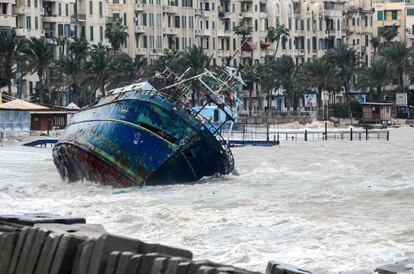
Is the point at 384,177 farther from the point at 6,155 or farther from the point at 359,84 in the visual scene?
the point at 359,84

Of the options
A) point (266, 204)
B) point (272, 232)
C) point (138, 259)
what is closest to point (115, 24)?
point (266, 204)

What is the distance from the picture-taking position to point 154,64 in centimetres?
14862

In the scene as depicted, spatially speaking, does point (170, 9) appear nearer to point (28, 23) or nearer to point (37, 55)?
point (28, 23)

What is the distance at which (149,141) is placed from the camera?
47.6m

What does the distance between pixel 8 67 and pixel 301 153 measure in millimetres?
46680

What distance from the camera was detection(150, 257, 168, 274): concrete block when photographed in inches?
615

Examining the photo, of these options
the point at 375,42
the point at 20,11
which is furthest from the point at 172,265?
the point at 375,42

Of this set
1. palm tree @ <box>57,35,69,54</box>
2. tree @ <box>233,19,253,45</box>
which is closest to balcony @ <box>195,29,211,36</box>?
tree @ <box>233,19,253,45</box>

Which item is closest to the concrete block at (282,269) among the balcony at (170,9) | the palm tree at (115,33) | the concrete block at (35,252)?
the concrete block at (35,252)

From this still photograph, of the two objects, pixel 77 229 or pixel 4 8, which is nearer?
pixel 77 229

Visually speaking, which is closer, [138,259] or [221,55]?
[138,259]

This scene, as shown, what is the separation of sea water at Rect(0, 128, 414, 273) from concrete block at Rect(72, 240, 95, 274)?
8.52m

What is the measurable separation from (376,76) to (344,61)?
5594 mm

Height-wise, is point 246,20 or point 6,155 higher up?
point 246,20
